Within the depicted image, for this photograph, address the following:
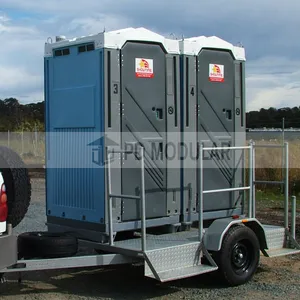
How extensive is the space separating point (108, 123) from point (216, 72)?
210cm

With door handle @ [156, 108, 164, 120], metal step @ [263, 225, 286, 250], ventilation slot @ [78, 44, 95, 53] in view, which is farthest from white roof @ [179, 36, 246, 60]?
metal step @ [263, 225, 286, 250]

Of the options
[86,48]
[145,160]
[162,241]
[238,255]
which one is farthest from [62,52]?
[238,255]

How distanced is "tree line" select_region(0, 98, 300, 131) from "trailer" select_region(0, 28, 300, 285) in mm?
22689

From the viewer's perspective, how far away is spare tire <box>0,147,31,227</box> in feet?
19.5

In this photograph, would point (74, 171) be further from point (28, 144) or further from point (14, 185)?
point (28, 144)

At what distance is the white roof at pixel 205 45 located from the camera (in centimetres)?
795

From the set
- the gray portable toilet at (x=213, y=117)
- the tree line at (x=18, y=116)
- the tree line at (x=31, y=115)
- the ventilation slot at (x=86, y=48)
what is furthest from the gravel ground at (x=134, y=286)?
the tree line at (x=18, y=116)

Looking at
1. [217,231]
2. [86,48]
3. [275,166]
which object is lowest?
[217,231]

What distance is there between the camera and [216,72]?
8.38 meters

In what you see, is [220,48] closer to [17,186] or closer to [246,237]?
[246,237]

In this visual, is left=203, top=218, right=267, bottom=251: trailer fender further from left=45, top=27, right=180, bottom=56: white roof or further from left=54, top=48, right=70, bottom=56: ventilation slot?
left=54, top=48, right=70, bottom=56: ventilation slot

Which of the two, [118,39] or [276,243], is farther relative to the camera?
[276,243]

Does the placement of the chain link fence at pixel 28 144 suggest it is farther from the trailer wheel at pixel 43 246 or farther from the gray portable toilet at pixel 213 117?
the trailer wheel at pixel 43 246

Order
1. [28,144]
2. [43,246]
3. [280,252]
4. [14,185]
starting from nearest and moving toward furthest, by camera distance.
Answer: [14,185], [43,246], [280,252], [28,144]
